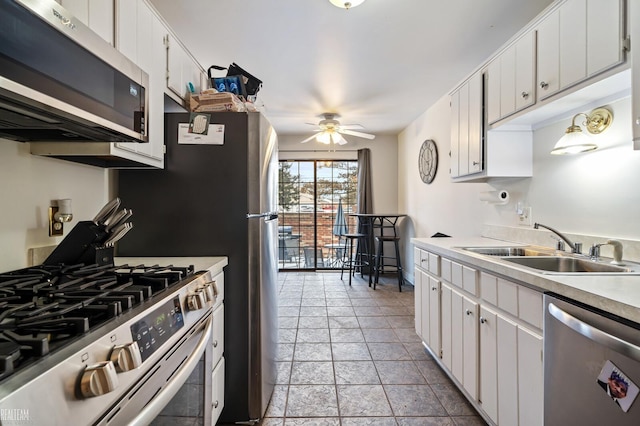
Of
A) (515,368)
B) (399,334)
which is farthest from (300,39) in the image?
(399,334)

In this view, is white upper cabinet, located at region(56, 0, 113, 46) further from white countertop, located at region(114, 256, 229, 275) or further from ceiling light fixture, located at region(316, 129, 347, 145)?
ceiling light fixture, located at region(316, 129, 347, 145)

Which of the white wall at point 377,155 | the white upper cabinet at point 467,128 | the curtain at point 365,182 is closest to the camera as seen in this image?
the white upper cabinet at point 467,128

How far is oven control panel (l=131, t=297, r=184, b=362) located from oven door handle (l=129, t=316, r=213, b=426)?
0.12 meters

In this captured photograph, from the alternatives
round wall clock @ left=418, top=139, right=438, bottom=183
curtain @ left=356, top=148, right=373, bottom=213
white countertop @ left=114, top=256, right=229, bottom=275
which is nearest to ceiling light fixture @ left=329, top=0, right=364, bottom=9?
white countertop @ left=114, top=256, right=229, bottom=275

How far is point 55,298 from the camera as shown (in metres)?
0.83

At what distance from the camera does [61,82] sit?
827 millimetres

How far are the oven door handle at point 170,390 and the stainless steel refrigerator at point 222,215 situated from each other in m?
0.48

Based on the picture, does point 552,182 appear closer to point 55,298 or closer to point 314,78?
point 314,78

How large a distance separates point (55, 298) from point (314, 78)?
284cm

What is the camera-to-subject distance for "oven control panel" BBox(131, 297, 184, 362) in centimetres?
76

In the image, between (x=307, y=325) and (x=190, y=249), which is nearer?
(x=190, y=249)

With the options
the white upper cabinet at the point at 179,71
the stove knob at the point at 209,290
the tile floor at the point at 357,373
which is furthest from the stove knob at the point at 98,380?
the white upper cabinet at the point at 179,71

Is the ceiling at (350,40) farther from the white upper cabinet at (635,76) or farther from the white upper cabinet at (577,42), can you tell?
the white upper cabinet at (635,76)

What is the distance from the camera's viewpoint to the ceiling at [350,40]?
1964 millimetres
